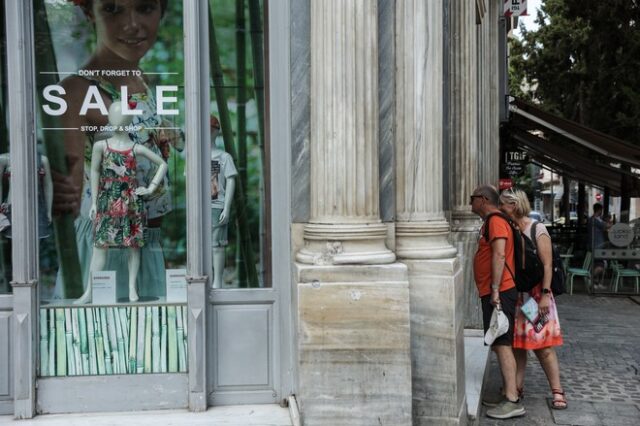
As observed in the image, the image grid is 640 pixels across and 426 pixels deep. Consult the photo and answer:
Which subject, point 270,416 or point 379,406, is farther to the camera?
point 270,416

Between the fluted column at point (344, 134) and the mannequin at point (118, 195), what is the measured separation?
50.2 inches

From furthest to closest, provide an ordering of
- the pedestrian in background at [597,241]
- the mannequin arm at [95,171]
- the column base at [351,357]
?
the pedestrian in background at [597,241] < the mannequin arm at [95,171] < the column base at [351,357]

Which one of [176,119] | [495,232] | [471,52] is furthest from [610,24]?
[176,119]

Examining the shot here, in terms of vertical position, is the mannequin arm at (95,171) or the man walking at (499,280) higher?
the mannequin arm at (95,171)

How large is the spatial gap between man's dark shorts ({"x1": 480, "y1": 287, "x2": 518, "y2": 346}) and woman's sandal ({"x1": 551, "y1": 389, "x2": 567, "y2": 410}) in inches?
28.4

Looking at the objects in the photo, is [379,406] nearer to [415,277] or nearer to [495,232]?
[415,277]

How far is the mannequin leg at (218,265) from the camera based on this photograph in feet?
16.8

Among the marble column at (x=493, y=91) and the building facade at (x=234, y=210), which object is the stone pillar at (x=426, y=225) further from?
the marble column at (x=493, y=91)

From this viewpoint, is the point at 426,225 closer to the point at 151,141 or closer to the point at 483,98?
the point at 151,141

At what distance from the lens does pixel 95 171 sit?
5.05 m

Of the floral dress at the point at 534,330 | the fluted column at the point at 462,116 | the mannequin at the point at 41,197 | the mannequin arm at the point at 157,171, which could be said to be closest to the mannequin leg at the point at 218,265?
the mannequin arm at the point at 157,171

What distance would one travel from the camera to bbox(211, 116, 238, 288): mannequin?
5148 millimetres

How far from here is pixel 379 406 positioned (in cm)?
454

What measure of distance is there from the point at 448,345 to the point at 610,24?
1773 cm
